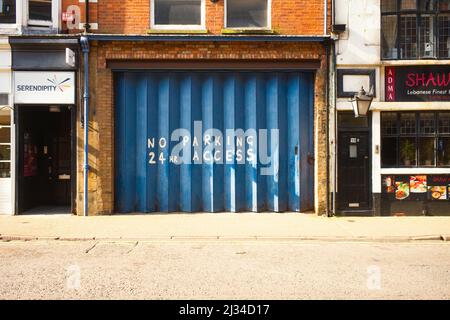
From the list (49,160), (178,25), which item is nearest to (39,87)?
(49,160)

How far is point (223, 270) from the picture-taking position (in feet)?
20.1

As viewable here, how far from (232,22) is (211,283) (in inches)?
313

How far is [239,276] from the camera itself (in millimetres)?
5801

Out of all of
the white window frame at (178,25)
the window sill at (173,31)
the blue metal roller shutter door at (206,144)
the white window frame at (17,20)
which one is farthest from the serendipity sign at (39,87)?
the white window frame at (178,25)

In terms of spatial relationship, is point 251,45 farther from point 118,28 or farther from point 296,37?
point 118,28

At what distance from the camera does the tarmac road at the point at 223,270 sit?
5.08 metres

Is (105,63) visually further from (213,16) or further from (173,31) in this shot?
(213,16)

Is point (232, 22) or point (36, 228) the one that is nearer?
point (36, 228)

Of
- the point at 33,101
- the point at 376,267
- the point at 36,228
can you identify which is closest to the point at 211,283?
the point at 376,267

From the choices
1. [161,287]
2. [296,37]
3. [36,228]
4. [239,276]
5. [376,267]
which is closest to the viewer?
[161,287]

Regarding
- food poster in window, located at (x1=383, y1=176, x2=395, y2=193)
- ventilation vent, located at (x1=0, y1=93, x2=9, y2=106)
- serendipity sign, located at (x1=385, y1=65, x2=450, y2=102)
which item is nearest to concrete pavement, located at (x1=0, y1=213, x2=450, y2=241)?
food poster in window, located at (x1=383, y1=176, x2=395, y2=193)

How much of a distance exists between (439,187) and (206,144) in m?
6.12

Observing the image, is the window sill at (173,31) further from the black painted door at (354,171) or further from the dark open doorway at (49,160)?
the black painted door at (354,171)

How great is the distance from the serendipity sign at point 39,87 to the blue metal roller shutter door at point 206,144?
1.41 meters
